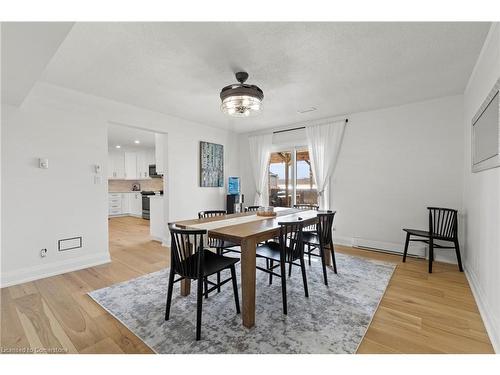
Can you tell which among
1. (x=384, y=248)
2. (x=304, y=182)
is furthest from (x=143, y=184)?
(x=384, y=248)

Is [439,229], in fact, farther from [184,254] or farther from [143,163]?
[143,163]

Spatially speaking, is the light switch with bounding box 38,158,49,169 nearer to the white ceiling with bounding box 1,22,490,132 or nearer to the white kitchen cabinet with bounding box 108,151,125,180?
the white ceiling with bounding box 1,22,490,132

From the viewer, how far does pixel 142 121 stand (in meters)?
3.79

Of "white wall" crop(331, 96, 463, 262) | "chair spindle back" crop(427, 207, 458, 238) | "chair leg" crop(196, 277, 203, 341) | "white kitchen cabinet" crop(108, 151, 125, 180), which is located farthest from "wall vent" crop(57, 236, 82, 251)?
"white kitchen cabinet" crop(108, 151, 125, 180)

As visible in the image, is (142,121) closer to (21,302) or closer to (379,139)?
(21,302)

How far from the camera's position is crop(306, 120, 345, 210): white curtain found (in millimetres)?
4266

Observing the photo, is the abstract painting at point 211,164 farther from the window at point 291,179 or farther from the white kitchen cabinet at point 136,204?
the white kitchen cabinet at point 136,204

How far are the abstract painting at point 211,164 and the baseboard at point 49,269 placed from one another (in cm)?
Result: 226

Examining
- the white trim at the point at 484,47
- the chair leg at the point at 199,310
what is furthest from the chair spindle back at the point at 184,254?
the white trim at the point at 484,47

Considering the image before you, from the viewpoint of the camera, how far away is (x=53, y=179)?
116 inches

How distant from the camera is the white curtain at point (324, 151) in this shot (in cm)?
427

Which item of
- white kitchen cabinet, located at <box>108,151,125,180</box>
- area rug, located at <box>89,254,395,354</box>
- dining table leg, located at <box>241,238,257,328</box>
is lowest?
area rug, located at <box>89,254,395,354</box>

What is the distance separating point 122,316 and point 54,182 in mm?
2115

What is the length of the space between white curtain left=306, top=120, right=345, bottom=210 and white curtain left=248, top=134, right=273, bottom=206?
1.05m
